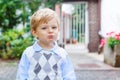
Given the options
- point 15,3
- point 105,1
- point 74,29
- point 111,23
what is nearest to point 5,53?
point 15,3

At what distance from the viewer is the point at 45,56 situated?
303 centimetres

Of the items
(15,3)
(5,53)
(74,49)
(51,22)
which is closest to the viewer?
(51,22)

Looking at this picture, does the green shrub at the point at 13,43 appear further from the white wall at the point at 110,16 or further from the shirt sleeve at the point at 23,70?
the shirt sleeve at the point at 23,70

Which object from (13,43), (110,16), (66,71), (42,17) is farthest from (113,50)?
(42,17)

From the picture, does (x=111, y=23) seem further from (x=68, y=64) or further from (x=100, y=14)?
(x=68, y=64)

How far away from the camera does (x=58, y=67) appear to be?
9.91 feet

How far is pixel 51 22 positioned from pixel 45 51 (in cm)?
23

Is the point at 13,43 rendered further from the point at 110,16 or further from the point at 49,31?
the point at 49,31

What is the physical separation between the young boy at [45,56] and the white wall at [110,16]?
46.4 ft

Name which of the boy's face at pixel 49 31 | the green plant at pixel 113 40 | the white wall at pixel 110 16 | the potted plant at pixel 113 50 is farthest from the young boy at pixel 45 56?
the white wall at pixel 110 16

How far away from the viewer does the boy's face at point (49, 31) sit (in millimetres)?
2979

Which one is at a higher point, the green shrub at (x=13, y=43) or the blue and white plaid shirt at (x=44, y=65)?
the blue and white plaid shirt at (x=44, y=65)

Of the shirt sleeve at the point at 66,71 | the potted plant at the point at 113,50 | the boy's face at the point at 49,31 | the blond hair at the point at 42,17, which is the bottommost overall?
the potted plant at the point at 113,50

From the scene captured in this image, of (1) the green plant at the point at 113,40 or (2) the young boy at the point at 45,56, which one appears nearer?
(2) the young boy at the point at 45,56
